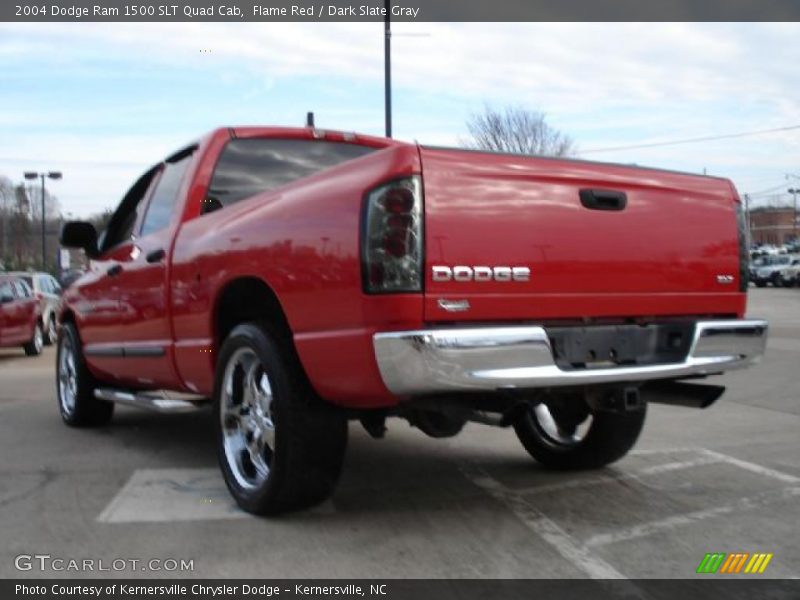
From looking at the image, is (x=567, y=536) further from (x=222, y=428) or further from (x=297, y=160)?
(x=297, y=160)

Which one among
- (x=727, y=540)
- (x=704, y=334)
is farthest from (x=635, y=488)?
(x=704, y=334)

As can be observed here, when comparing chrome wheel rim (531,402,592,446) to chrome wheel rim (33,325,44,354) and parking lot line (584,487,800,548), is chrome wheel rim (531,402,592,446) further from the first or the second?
chrome wheel rim (33,325,44,354)

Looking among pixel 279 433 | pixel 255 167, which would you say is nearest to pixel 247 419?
pixel 279 433

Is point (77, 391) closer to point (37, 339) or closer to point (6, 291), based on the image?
point (6, 291)

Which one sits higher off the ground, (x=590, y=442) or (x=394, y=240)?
(x=394, y=240)

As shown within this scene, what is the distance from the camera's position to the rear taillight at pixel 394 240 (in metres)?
3.33

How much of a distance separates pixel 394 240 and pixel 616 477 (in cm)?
259

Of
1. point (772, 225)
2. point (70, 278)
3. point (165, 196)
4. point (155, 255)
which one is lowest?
point (70, 278)

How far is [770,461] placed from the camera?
557cm

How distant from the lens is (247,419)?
4352 millimetres

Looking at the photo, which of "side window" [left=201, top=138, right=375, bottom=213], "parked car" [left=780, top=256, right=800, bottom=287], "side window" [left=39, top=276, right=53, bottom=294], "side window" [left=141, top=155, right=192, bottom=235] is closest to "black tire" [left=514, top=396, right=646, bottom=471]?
"side window" [left=201, top=138, right=375, bottom=213]

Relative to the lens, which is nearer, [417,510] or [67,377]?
[417,510]

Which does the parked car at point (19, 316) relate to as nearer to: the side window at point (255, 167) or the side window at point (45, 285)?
the side window at point (45, 285)
